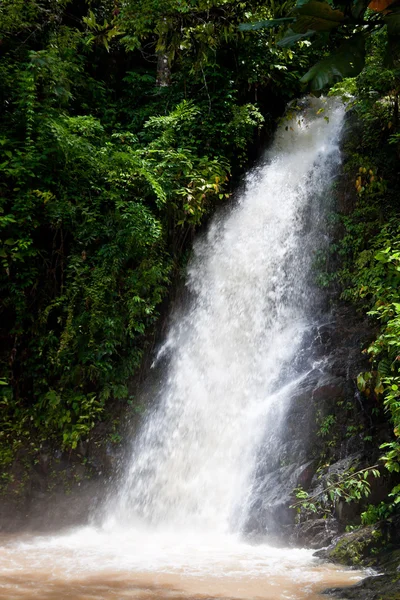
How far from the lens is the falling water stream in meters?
4.14

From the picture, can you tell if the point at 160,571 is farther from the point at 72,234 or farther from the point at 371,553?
the point at 72,234

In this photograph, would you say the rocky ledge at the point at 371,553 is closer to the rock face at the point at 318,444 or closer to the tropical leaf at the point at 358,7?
the rock face at the point at 318,444

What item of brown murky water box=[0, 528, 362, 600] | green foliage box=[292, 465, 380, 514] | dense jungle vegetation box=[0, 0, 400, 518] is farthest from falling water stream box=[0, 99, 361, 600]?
dense jungle vegetation box=[0, 0, 400, 518]

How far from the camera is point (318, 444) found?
5.92m

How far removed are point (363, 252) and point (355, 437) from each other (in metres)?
2.73

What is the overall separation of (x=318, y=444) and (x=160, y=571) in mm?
2422

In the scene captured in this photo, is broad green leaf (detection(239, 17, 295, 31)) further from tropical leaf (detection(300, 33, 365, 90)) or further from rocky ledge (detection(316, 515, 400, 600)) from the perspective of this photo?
rocky ledge (detection(316, 515, 400, 600))

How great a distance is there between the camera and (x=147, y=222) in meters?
7.53

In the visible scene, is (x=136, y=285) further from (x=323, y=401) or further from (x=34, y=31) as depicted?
(x=34, y=31)

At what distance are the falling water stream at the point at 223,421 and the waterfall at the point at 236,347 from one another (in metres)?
0.02

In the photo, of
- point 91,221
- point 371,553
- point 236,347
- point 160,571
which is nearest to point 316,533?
point 371,553

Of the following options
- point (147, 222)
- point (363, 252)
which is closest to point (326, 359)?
point (363, 252)

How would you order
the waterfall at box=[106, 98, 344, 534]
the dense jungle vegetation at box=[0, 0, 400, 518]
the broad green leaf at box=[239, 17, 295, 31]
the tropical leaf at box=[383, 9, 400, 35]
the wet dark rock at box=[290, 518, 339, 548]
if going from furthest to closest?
the dense jungle vegetation at box=[0, 0, 400, 518], the waterfall at box=[106, 98, 344, 534], the wet dark rock at box=[290, 518, 339, 548], the broad green leaf at box=[239, 17, 295, 31], the tropical leaf at box=[383, 9, 400, 35]

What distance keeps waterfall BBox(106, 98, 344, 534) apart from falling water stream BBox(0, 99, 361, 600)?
0.06 ft
